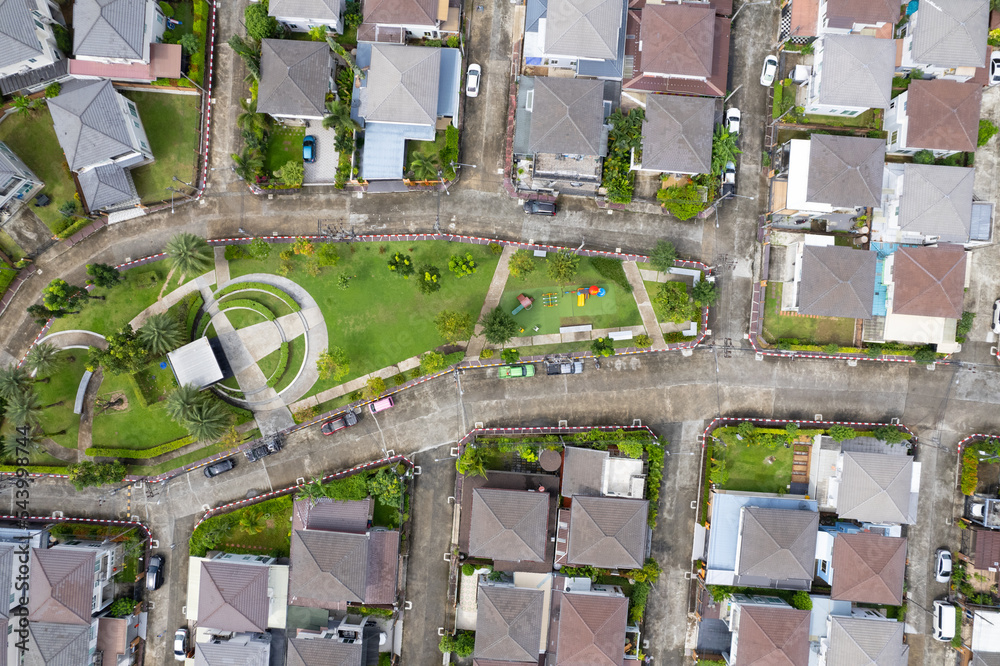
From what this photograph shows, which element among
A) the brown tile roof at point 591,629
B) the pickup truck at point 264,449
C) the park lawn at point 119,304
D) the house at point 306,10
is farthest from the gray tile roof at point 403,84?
the brown tile roof at point 591,629

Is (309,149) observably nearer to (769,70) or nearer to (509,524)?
(509,524)

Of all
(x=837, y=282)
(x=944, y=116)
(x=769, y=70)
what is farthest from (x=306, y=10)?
(x=944, y=116)

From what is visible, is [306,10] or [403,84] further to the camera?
[306,10]

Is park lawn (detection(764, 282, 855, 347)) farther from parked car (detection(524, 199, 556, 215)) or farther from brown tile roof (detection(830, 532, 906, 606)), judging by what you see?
parked car (detection(524, 199, 556, 215))

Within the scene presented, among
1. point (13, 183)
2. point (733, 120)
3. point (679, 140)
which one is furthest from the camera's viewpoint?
point (733, 120)

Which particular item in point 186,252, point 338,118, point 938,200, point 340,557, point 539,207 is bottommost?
point 340,557

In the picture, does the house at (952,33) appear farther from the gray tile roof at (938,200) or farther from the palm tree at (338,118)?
the palm tree at (338,118)

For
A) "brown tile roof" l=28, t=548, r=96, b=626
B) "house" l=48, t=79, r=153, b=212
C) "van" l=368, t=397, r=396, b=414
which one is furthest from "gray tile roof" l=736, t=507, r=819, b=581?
"house" l=48, t=79, r=153, b=212
